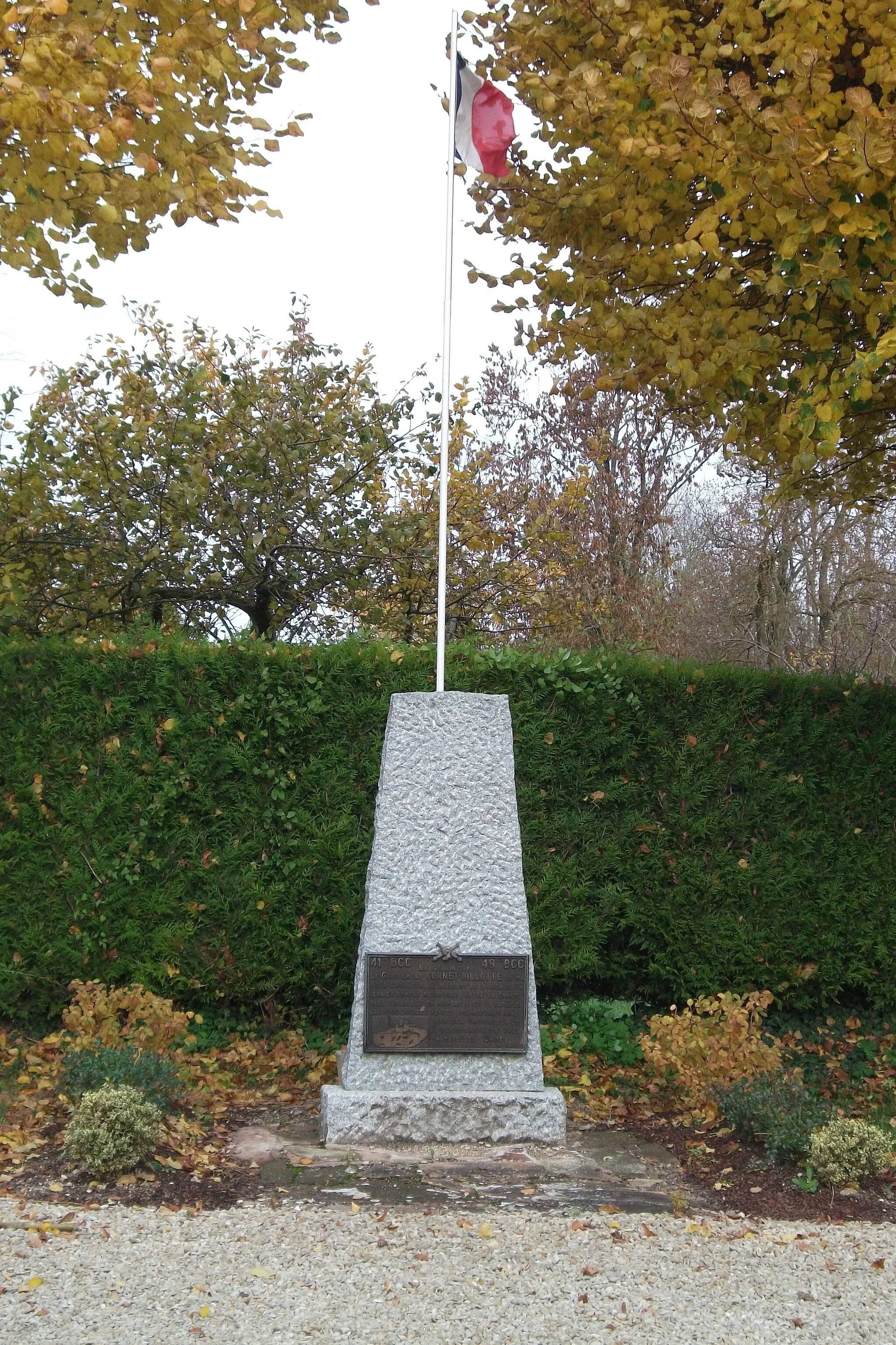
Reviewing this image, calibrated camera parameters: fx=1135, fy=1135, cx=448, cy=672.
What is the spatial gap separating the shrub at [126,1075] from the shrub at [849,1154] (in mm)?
2492

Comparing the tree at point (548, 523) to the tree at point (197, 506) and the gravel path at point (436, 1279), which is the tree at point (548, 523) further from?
the gravel path at point (436, 1279)

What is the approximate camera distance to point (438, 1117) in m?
4.61

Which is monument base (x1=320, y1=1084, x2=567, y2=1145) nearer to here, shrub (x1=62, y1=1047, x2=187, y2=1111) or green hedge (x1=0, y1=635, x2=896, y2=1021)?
shrub (x1=62, y1=1047, x2=187, y2=1111)

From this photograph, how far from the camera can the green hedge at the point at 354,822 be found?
19.3 ft

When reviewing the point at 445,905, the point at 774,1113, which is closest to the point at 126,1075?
the point at 445,905

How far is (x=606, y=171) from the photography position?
579cm

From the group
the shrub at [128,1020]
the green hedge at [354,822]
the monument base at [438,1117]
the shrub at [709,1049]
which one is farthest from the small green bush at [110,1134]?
the shrub at [709,1049]

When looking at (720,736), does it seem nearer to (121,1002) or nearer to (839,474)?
(839,474)

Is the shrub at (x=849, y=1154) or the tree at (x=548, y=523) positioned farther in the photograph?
the tree at (x=548, y=523)

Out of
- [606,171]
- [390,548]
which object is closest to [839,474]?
[606,171]

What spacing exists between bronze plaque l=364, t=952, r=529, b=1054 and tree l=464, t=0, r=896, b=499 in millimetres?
2665

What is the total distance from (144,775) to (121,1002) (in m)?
1.16

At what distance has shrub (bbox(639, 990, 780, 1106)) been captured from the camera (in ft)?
16.6

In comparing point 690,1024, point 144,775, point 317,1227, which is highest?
point 144,775
